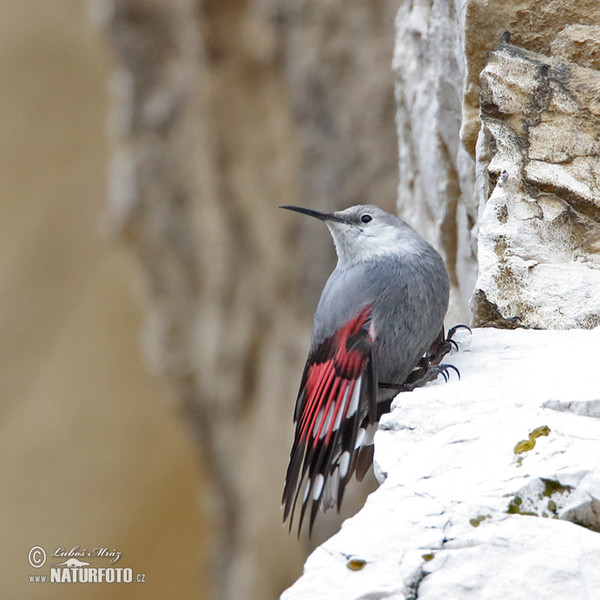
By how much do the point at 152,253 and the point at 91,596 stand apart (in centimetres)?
342

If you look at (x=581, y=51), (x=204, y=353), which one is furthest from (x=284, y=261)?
(x=581, y=51)

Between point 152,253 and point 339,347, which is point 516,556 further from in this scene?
point 152,253

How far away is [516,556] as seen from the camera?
4.15 feet

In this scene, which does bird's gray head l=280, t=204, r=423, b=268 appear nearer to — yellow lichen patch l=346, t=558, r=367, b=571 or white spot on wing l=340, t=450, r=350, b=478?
white spot on wing l=340, t=450, r=350, b=478

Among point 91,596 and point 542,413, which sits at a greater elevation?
point 542,413

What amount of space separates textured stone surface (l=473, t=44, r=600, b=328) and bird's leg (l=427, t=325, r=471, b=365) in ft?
0.24

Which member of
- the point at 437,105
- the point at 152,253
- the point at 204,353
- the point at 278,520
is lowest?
the point at 278,520

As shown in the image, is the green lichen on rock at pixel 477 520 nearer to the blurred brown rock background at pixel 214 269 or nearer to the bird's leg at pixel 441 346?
the bird's leg at pixel 441 346

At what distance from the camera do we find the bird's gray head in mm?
2203

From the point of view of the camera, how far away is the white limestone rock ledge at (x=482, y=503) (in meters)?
1.25

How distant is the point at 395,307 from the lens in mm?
2043

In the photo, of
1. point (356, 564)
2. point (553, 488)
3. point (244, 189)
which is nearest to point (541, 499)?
point (553, 488)

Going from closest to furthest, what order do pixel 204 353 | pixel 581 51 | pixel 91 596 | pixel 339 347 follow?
1. pixel 339 347
2. pixel 581 51
3. pixel 204 353
4. pixel 91 596

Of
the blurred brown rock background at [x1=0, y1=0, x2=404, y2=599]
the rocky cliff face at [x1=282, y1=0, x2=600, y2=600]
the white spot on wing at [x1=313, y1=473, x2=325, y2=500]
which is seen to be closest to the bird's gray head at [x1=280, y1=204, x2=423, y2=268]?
the rocky cliff face at [x1=282, y1=0, x2=600, y2=600]
